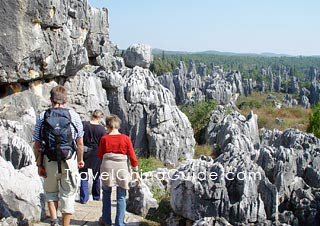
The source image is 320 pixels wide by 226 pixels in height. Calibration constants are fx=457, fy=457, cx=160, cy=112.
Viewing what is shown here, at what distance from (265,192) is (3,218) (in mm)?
2518

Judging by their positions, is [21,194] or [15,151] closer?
[21,194]

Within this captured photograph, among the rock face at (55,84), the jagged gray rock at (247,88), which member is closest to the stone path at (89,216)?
the rock face at (55,84)

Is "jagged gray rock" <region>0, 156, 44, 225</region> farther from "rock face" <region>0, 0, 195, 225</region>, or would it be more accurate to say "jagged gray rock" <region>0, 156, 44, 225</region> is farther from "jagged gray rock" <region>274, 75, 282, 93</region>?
"jagged gray rock" <region>274, 75, 282, 93</region>

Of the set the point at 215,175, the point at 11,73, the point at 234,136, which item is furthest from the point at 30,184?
the point at 234,136

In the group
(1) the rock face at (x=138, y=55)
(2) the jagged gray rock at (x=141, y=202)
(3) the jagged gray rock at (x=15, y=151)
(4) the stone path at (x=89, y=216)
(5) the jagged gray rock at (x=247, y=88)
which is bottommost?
(5) the jagged gray rock at (x=247, y=88)

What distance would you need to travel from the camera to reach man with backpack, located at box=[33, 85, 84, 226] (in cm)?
384

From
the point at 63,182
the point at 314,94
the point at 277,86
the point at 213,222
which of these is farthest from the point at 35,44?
the point at 277,86

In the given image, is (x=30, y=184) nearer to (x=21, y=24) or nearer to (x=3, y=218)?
(x=3, y=218)

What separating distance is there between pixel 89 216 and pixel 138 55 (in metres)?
10.0

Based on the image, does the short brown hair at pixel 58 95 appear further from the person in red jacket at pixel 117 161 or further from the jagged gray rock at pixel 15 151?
the jagged gray rock at pixel 15 151

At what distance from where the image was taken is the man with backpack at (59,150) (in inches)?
151

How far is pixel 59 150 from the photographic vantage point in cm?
385

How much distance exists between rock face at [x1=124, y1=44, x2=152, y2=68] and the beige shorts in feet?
35.2

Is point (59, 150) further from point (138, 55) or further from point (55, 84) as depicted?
point (138, 55)
